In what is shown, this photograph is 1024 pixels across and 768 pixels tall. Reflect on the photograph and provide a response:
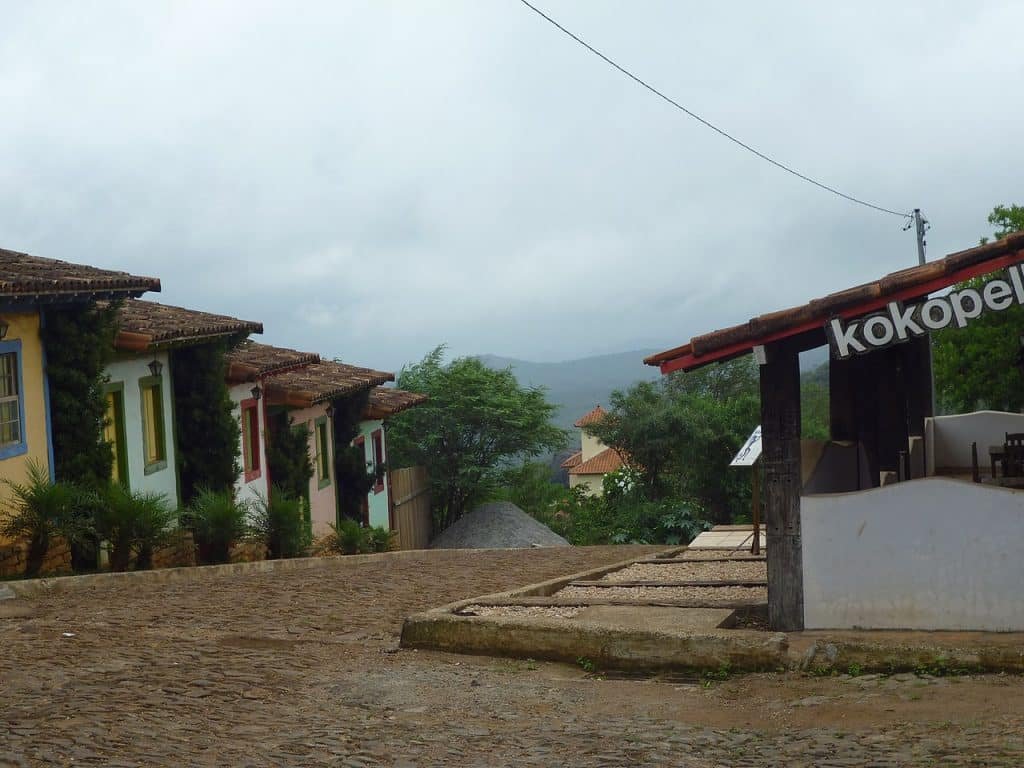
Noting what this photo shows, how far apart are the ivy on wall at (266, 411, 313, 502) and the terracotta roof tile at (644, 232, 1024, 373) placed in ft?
55.3

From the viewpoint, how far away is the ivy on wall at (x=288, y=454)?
25500mm

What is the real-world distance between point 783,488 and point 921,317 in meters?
1.57

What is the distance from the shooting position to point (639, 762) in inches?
262

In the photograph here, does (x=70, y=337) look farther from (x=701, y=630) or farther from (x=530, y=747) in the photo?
(x=530, y=747)

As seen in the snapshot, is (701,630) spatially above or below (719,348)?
below

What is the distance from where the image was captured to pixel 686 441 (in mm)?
41062

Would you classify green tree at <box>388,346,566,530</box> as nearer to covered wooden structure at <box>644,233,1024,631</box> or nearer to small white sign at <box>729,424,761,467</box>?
small white sign at <box>729,424,761,467</box>

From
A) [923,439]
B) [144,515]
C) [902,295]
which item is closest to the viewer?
[902,295]

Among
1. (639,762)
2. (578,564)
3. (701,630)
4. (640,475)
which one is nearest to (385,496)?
(640,475)

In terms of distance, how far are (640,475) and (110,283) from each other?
2886 cm

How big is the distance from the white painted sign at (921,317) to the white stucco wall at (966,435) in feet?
22.7

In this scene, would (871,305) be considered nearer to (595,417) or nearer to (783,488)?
(783,488)

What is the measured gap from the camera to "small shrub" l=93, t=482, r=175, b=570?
52.1ft

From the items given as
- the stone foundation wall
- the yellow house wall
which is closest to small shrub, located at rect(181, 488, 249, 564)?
the stone foundation wall
